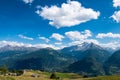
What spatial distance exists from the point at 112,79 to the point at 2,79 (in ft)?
222

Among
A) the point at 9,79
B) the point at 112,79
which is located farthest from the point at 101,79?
the point at 9,79

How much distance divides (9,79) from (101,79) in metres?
62.7

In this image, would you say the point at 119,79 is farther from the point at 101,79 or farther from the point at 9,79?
the point at 9,79

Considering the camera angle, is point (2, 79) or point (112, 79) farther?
point (112, 79)

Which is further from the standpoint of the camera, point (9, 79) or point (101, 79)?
point (101, 79)

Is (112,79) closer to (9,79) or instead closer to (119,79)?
(119,79)

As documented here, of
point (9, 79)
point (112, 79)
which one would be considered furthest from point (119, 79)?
point (9, 79)

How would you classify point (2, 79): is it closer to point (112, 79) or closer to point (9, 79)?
point (9, 79)

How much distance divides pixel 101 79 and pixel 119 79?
478 inches

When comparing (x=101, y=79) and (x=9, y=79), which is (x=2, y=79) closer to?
(x=9, y=79)

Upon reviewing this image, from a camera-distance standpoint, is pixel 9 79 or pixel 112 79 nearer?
pixel 9 79

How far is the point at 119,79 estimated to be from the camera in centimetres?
13662

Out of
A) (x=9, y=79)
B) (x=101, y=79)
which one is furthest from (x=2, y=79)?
(x=101, y=79)

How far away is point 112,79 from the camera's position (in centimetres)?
13988
